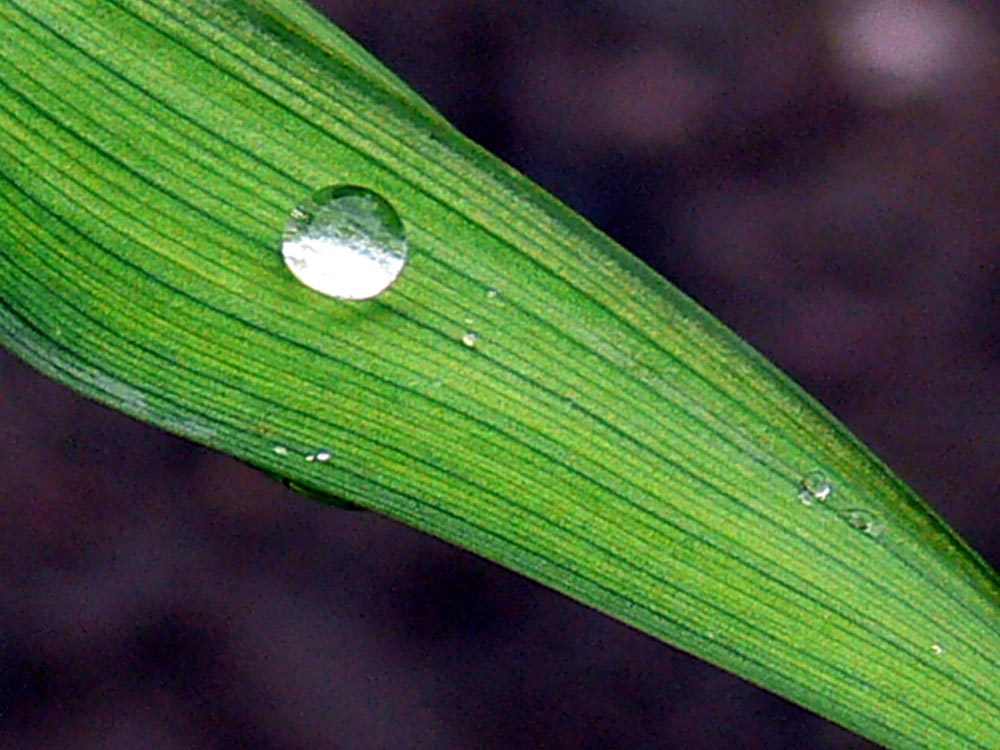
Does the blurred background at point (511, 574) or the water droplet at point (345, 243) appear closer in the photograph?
the water droplet at point (345, 243)

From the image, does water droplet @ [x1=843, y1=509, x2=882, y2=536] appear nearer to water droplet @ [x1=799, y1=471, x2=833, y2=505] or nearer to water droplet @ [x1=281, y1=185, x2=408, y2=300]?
water droplet @ [x1=799, y1=471, x2=833, y2=505]

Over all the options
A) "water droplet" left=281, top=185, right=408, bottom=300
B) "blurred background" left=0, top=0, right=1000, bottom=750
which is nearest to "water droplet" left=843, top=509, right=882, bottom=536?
"water droplet" left=281, top=185, right=408, bottom=300

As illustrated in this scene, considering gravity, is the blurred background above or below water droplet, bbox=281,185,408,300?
above

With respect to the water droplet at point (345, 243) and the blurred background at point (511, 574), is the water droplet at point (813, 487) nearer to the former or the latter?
the water droplet at point (345, 243)

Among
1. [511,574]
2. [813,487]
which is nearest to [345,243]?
[813,487]

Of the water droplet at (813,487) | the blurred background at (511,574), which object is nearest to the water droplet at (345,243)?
the water droplet at (813,487)

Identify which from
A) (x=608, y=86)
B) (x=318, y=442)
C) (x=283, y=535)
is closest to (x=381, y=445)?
(x=318, y=442)
